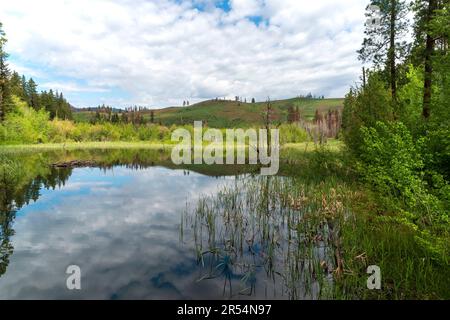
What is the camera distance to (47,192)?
20.0 m

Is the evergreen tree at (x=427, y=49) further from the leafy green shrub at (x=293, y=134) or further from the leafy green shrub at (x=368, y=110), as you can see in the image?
the leafy green shrub at (x=293, y=134)

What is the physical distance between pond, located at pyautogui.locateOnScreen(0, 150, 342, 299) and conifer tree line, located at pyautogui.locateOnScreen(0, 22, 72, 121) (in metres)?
37.8

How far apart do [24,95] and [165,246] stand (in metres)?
101

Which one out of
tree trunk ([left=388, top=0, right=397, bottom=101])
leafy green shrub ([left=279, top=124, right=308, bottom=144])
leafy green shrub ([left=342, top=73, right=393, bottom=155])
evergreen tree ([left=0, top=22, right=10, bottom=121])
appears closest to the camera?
leafy green shrub ([left=342, top=73, right=393, bottom=155])

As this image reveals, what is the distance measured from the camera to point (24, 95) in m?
89.3

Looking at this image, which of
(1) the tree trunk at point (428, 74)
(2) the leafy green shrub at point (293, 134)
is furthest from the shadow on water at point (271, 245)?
(2) the leafy green shrub at point (293, 134)

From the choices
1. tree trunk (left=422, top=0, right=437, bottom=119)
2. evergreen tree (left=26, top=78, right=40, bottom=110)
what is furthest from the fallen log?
evergreen tree (left=26, top=78, right=40, bottom=110)

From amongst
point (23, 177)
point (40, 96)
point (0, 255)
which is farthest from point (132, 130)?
point (0, 255)

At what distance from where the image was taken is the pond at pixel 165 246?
761 centimetres

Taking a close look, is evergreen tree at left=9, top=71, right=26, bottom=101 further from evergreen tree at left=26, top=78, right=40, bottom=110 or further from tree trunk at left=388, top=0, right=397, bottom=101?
tree trunk at left=388, top=0, right=397, bottom=101

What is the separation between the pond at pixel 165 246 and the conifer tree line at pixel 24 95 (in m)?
37.8

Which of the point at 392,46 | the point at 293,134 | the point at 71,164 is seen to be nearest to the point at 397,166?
the point at 392,46

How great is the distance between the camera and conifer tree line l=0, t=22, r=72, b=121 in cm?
5278
